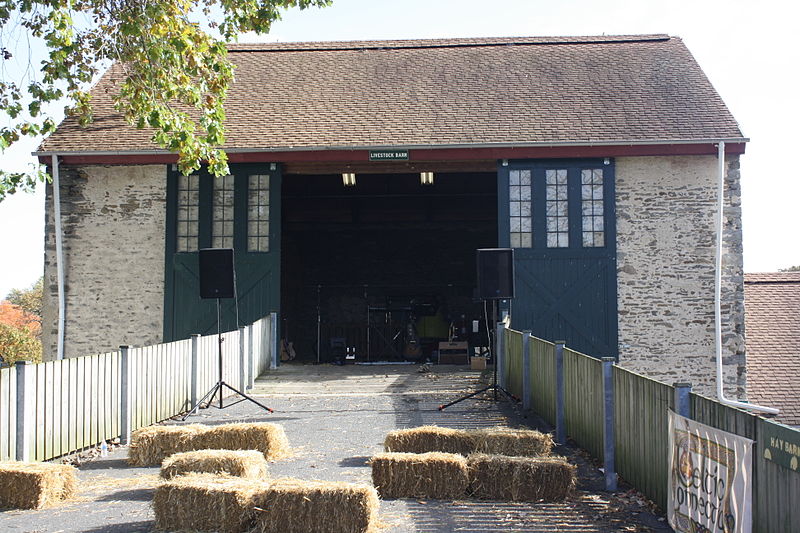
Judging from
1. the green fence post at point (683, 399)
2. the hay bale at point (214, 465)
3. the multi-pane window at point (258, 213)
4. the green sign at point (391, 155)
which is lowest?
the hay bale at point (214, 465)

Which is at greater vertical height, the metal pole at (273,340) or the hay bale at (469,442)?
the metal pole at (273,340)

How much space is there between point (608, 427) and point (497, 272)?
5.30 metres

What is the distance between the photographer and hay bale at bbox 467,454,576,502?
6594 mm

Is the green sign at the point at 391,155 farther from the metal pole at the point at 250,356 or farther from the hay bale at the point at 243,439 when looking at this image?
the hay bale at the point at 243,439

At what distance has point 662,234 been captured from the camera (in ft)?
52.7

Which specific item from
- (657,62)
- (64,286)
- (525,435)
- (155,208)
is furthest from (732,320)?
(64,286)

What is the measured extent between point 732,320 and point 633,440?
975 cm

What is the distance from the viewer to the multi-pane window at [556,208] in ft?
53.4

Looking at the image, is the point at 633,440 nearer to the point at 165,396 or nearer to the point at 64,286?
the point at 165,396

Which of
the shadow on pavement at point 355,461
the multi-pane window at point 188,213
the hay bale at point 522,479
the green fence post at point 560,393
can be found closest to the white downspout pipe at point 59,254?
the multi-pane window at point 188,213

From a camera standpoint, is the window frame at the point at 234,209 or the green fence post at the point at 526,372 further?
the window frame at the point at 234,209

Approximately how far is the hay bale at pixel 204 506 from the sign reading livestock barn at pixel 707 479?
8.69 feet

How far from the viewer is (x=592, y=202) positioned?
1627 cm

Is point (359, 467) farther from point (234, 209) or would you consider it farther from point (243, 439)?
point (234, 209)
